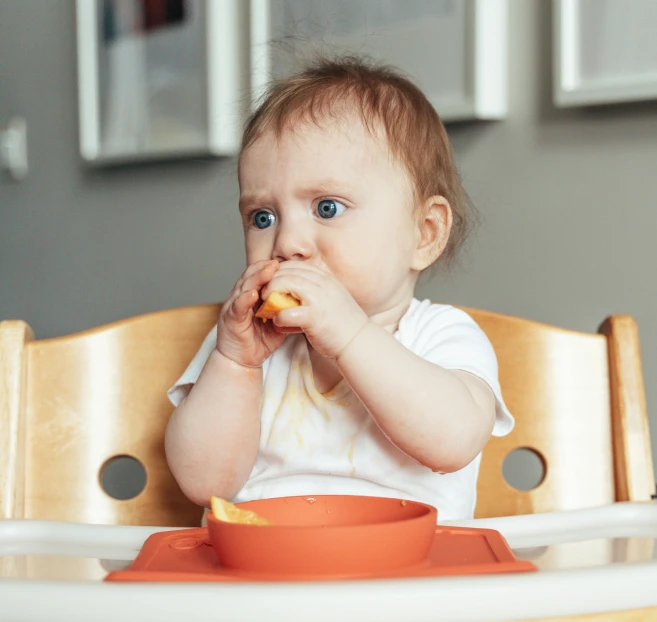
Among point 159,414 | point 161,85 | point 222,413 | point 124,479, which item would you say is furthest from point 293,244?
point 124,479

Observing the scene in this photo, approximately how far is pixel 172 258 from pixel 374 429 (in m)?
0.90

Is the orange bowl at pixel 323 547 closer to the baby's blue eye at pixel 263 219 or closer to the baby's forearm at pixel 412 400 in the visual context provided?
the baby's forearm at pixel 412 400

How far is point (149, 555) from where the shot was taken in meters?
0.55

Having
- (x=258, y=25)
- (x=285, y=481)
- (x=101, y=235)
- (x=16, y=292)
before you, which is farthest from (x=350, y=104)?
(x=16, y=292)

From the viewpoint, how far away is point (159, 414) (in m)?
0.92

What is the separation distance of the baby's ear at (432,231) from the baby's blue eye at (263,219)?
146 millimetres

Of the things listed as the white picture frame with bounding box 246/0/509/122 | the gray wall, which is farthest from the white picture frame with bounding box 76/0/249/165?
the white picture frame with bounding box 246/0/509/122

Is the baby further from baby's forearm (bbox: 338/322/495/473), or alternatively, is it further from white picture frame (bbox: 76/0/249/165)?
white picture frame (bbox: 76/0/249/165)

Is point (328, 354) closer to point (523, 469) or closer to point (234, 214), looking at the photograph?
point (523, 469)

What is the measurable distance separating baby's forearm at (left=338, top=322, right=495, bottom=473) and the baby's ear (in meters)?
0.17

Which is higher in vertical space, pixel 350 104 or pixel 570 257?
pixel 350 104

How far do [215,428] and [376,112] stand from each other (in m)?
0.31

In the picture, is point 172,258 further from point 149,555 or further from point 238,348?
point 149,555

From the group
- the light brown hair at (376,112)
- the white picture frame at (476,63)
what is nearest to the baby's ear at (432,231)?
the light brown hair at (376,112)
